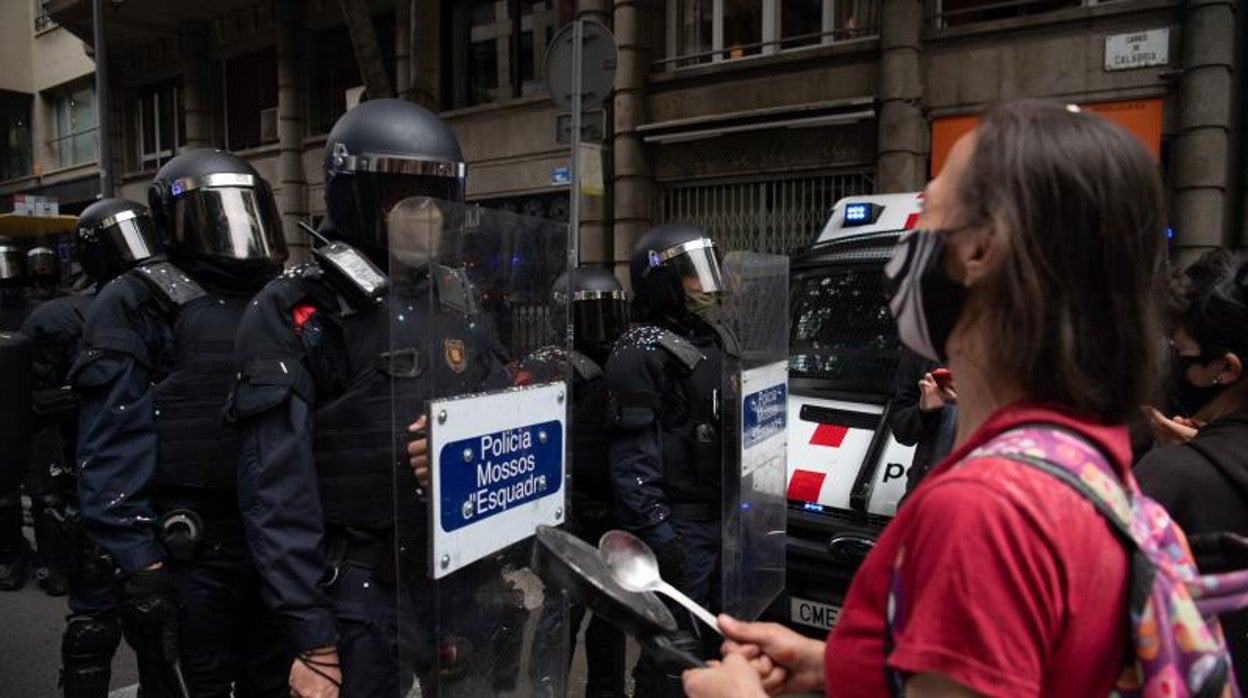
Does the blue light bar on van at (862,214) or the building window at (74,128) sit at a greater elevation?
the building window at (74,128)

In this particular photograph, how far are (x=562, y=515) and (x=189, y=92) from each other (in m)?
17.3

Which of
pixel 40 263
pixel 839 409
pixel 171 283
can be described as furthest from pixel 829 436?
pixel 40 263

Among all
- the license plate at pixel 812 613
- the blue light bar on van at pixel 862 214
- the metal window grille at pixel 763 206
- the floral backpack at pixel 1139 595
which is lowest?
the license plate at pixel 812 613

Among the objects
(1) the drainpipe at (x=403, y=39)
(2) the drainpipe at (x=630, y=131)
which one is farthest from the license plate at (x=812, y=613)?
(1) the drainpipe at (x=403, y=39)

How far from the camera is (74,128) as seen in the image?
21297 mm

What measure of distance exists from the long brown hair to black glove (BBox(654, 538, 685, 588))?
2.34m

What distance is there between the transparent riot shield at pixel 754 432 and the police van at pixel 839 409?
0.85ft

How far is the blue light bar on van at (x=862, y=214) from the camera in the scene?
489 centimetres

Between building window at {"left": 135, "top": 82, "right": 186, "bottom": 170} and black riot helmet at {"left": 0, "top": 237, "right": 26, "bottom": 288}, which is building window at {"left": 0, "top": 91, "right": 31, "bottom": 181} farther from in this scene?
black riot helmet at {"left": 0, "top": 237, "right": 26, "bottom": 288}

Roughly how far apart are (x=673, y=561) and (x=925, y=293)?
2320 millimetres

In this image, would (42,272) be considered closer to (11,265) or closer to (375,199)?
(11,265)

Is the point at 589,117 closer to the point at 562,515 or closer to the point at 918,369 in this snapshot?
the point at 918,369

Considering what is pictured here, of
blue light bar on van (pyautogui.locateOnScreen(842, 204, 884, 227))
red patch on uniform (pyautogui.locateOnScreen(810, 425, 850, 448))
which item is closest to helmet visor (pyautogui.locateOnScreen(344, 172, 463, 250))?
red patch on uniform (pyautogui.locateOnScreen(810, 425, 850, 448))

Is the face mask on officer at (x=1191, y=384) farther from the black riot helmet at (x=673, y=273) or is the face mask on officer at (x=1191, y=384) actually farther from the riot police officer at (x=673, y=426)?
the black riot helmet at (x=673, y=273)
